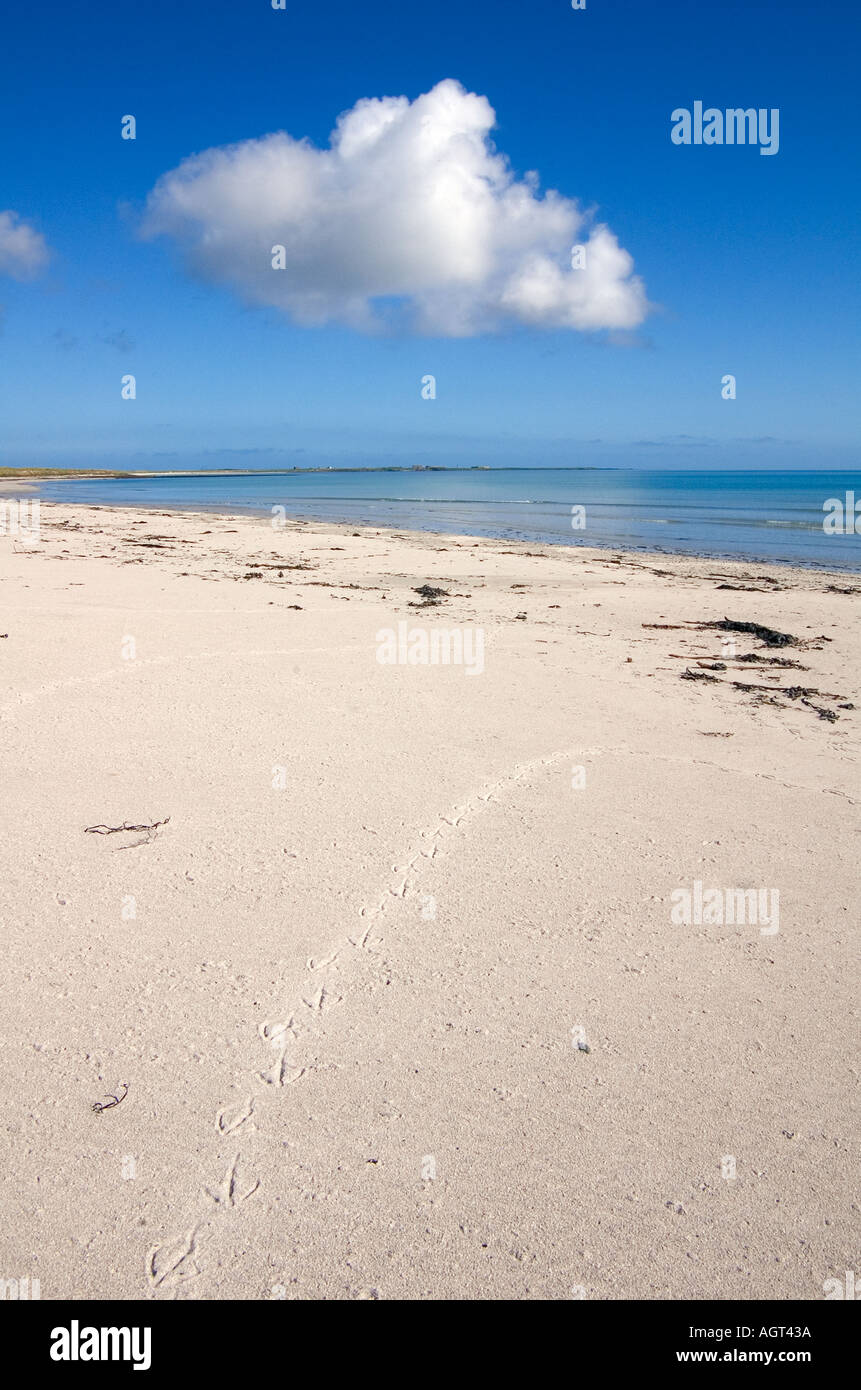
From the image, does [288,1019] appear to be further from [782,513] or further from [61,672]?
[782,513]

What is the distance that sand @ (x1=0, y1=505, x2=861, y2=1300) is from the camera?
8.19 ft

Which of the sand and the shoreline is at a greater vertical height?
the shoreline

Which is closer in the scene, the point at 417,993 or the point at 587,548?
the point at 417,993

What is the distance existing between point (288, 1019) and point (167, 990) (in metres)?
0.56

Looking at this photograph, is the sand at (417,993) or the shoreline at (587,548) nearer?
the sand at (417,993)

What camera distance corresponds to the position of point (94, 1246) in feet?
7.95

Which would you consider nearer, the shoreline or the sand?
the sand

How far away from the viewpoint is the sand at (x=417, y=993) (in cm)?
250

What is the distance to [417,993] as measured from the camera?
3578 millimetres

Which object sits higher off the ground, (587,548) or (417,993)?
(587,548)

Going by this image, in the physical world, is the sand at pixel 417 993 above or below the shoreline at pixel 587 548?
below
